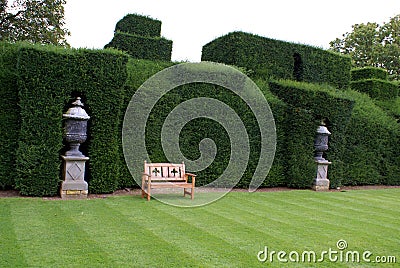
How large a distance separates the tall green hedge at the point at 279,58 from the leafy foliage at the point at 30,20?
31.5ft

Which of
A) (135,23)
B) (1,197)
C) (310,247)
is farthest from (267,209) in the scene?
(135,23)

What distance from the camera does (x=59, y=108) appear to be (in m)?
7.70

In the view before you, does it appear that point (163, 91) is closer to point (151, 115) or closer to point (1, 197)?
point (151, 115)

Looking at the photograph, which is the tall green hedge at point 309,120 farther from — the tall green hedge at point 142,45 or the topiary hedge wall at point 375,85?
the topiary hedge wall at point 375,85

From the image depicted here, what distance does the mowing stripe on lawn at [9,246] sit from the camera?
146 inches

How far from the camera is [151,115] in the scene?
9094 mm

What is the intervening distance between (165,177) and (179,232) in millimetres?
3059

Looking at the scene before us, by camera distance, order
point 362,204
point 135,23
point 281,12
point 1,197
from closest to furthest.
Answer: point 1,197, point 362,204, point 281,12, point 135,23

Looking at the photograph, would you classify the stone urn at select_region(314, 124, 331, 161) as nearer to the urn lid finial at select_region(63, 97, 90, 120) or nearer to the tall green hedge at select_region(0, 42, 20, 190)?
the urn lid finial at select_region(63, 97, 90, 120)

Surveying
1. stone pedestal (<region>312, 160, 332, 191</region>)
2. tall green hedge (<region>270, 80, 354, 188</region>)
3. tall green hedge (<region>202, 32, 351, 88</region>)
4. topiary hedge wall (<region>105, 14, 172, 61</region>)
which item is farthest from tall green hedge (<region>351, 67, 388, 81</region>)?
topiary hedge wall (<region>105, 14, 172, 61</region>)

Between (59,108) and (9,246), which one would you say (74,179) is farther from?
(9,246)

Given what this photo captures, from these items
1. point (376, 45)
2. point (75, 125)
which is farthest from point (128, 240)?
point (376, 45)

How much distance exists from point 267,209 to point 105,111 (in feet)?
13.7

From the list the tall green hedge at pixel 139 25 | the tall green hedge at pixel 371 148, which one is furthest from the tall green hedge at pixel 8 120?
the tall green hedge at pixel 371 148
